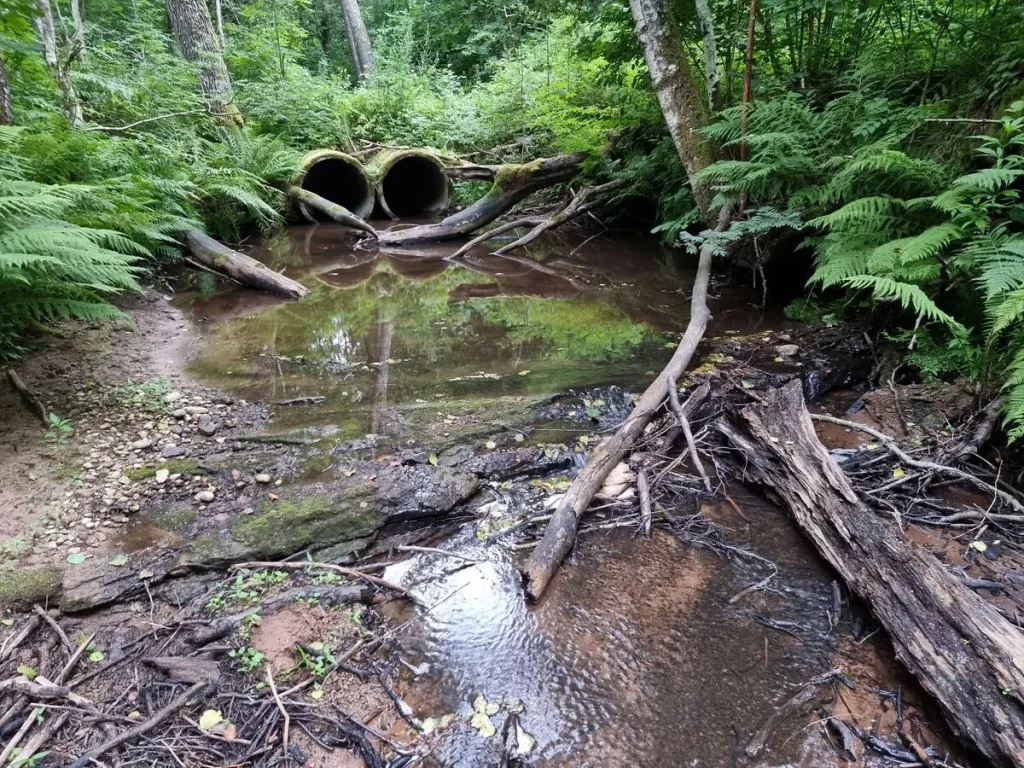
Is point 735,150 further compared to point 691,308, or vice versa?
point 735,150

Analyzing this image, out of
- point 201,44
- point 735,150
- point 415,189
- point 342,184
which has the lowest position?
point 415,189

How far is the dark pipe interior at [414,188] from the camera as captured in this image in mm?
11914

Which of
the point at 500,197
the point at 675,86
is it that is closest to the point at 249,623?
the point at 675,86

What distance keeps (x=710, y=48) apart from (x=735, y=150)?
3.56ft

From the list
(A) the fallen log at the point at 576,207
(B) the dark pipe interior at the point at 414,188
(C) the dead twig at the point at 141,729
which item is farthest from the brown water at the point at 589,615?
(B) the dark pipe interior at the point at 414,188

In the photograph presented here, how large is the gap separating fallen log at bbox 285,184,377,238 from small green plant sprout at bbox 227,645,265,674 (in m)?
8.28

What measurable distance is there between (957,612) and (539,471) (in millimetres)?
1968

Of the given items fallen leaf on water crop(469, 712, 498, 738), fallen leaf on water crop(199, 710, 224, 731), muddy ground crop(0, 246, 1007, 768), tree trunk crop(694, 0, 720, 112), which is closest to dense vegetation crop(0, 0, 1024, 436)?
tree trunk crop(694, 0, 720, 112)

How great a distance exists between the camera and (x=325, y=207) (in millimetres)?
9781

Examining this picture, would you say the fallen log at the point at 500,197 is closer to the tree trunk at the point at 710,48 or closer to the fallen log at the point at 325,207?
the fallen log at the point at 325,207

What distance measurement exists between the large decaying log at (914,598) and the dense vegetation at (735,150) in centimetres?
84

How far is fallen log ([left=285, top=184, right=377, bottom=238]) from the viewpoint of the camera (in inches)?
376

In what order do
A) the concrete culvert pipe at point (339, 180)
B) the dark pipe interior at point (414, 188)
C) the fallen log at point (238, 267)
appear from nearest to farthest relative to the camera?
the fallen log at point (238, 267) → the concrete culvert pipe at point (339, 180) → the dark pipe interior at point (414, 188)

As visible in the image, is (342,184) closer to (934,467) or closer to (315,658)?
(315,658)
